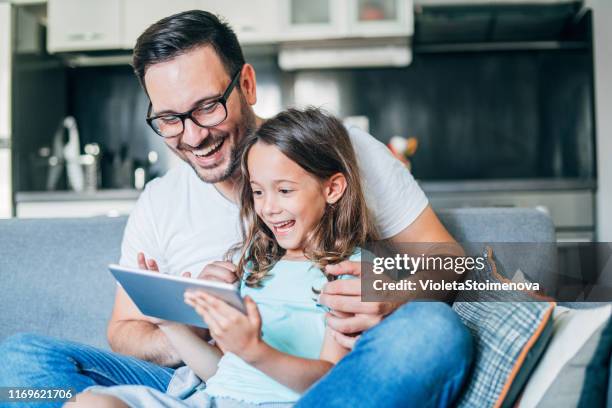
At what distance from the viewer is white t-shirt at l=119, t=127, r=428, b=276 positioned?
1495 millimetres

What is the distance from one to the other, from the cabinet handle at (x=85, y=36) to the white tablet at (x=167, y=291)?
2.96 m

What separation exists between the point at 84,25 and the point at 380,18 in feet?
5.80

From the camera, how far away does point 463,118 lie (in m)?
3.89

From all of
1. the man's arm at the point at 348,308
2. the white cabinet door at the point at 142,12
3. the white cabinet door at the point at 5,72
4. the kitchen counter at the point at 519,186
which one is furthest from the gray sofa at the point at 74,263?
the white cabinet door at the point at 142,12

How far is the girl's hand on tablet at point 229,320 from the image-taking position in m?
0.97

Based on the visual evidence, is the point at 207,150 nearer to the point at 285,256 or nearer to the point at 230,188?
the point at 230,188

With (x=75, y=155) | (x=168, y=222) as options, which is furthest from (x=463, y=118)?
(x=168, y=222)

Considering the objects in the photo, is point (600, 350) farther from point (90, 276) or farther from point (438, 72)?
point (438, 72)

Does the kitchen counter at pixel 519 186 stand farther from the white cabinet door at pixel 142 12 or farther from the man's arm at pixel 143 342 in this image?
the man's arm at pixel 143 342

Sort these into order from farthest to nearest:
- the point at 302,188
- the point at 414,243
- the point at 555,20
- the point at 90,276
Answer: the point at 555,20
the point at 90,276
the point at 414,243
the point at 302,188

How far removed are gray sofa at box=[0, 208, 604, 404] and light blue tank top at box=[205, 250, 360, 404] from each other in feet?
1.71

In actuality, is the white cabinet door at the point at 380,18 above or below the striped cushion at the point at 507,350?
above

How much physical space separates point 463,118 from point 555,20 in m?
0.76

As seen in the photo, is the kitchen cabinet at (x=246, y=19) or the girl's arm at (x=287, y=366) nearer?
the girl's arm at (x=287, y=366)
